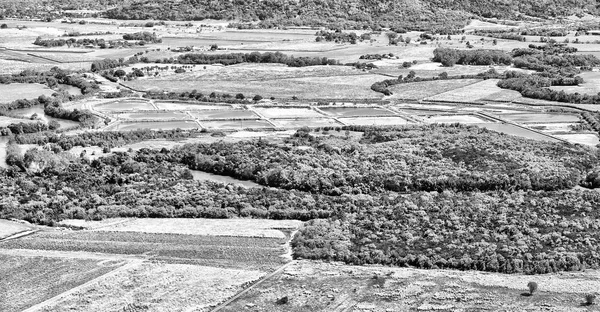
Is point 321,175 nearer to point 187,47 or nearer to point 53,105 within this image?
point 53,105

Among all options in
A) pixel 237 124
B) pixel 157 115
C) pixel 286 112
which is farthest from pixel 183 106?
pixel 237 124

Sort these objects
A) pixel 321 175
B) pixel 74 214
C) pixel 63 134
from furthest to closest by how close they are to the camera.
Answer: pixel 63 134, pixel 321 175, pixel 74 214

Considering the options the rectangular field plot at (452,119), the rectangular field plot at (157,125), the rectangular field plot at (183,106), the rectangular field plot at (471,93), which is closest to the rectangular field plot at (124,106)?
the rectangular field plot at (183,106)

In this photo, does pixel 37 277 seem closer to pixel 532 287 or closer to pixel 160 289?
pixel 160 289

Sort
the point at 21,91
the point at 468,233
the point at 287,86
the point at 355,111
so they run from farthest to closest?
the point at 287,86 < the point at 21,91 < the point at 355,111 < the point at 468,233

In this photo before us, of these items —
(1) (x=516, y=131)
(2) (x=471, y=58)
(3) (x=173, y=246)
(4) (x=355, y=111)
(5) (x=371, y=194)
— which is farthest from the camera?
(2) (x=471, y=58)

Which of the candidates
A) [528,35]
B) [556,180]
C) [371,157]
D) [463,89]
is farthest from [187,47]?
[556,180]

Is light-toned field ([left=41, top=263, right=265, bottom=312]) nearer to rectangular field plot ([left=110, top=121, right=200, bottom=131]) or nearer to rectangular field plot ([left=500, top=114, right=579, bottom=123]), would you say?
rectangular field plot ([left=110, top=121, right=200, bottom=131])
